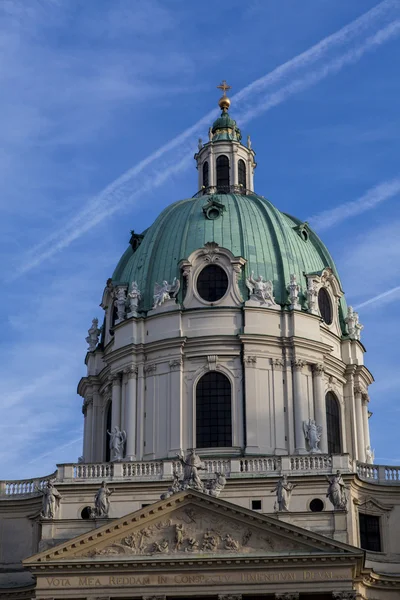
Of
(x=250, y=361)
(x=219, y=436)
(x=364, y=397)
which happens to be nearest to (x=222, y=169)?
(x=250, y=361)

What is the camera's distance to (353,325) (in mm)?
67625

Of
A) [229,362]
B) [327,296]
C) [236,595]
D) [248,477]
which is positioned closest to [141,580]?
[236,595]

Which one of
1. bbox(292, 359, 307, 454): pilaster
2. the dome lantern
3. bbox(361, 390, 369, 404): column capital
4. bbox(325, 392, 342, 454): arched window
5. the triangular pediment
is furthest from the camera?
the dome lantern

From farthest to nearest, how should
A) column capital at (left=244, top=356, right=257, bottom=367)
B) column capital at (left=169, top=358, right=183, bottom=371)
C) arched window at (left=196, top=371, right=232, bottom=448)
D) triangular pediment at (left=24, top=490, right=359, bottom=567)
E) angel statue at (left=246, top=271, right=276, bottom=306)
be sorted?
angel statue at (left=246, top=271, right=276, bottom=306) < column capital at (left=169, top=358, right=183, bottom=371) < column capital at (left=244, top=356, right=257, bottom=367) < arched window at (left=196, top=371, right=232, bottom=448) < triangular pediment at (left=24, top=490, right=359, bottom=567)

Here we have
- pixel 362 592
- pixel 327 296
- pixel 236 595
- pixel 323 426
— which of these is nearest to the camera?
pixel 236 595

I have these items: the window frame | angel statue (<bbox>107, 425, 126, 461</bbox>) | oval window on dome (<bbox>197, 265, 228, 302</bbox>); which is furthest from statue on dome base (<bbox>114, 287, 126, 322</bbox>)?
angel statue (<bbox>107, 425, 126, 461</bbox>)

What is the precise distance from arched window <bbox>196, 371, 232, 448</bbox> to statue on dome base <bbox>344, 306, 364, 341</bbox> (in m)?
9.14

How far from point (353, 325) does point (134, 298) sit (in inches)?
489

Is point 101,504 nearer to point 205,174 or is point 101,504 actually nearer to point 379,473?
point 379,473

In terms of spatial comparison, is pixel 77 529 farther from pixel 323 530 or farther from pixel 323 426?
pixel 323 426

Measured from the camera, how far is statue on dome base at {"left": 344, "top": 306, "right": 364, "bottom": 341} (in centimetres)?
6725

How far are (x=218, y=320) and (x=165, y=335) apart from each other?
2856 mm

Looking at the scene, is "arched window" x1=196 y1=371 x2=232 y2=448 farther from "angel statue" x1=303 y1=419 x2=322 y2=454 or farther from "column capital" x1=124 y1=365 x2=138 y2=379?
"angel statue" x1=303 y1=419 x2=322 y2=454

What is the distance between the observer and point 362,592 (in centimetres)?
5331
